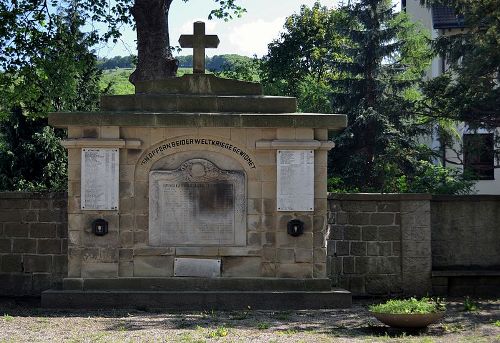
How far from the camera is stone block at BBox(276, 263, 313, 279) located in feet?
40.0

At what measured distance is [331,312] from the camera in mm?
11602

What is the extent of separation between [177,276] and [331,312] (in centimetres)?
224

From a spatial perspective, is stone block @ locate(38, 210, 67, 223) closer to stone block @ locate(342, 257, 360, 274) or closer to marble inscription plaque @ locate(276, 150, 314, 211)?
marble inscription plaque @ locate(276, 150, 314, 211)

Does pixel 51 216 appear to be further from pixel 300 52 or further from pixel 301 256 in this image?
pixel 300 52

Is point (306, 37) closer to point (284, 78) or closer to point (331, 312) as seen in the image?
point (284, 78)

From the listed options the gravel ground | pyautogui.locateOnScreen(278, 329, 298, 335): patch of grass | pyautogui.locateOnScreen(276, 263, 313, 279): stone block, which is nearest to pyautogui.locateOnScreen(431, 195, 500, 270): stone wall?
the gravel ground

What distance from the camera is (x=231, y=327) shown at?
992 centimetres

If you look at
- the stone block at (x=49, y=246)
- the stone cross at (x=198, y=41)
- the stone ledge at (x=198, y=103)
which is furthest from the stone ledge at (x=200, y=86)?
the stone block at (x=49, y=246)

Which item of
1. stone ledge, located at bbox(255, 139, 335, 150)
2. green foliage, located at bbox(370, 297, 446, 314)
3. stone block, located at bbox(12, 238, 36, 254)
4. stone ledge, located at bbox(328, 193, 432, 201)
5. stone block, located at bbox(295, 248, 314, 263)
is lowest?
green foliage, located at bbox(370, 297, 446, 314)

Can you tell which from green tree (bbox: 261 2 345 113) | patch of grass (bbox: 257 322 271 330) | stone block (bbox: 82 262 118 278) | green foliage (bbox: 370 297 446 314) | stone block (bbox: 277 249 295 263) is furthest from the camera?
green tree (bbox: 261 2 345 113)

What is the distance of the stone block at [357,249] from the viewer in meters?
13.5

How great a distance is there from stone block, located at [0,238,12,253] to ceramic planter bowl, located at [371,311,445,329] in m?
6.47

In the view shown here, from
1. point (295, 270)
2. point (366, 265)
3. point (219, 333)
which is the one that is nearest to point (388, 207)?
point (366, 265)

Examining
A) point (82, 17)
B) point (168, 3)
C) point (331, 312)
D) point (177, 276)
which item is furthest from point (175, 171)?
point (82, 17)
